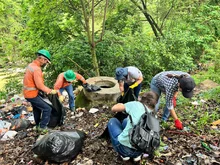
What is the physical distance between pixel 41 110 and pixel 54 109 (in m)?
0.26

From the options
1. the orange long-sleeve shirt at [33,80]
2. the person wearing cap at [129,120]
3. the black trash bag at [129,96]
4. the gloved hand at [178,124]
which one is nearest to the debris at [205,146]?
the gloved hand at [178,124]

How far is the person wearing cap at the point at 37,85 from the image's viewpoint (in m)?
3.59

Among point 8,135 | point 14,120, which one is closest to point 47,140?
point 8,135

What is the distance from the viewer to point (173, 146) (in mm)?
3455

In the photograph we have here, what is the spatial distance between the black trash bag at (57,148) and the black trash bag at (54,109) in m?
1.02

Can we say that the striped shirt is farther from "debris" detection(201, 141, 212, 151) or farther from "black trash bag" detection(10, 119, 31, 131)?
"black trash bag" detection(10, 119, 31, 131)

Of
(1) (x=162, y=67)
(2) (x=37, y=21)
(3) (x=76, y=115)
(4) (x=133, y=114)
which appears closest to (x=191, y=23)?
(1) (x=162, y=67)

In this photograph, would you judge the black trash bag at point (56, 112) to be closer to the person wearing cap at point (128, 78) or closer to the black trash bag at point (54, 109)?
the black trash bag at point (54, 109)

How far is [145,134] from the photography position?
8.29ft

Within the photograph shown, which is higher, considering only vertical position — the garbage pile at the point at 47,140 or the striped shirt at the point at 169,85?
the striped shirt at the point at 169,85

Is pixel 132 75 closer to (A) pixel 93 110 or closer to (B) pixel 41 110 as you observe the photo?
(A) pixel 93 110

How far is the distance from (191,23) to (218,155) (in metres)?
7.54

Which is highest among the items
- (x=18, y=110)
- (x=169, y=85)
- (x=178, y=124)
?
(x=169, y=85)

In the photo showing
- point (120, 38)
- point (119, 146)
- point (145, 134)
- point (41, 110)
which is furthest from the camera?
point (120, 38)
